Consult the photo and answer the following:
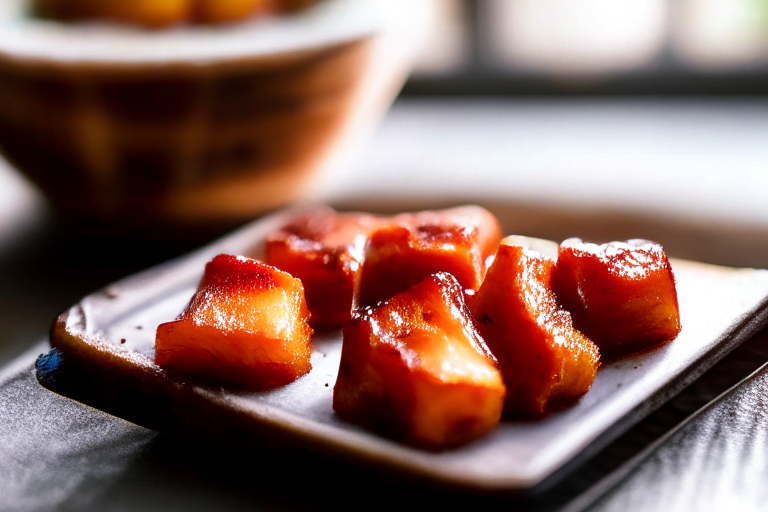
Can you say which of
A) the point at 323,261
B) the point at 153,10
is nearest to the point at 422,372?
the point at 323,261

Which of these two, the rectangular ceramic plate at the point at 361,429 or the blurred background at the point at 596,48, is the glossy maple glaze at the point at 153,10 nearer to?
the rectangular ceramic plate at the point at 361,429

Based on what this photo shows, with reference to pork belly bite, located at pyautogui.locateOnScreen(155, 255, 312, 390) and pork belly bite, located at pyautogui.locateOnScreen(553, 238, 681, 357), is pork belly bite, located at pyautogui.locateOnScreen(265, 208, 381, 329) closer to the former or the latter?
pork belly bite, located at pyautogui.locateOnScreen(155, 255, 312, 390)

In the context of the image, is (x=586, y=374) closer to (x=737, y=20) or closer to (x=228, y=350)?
(x=228, y=350)

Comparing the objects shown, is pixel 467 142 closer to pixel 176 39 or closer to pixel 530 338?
pixel 176 39

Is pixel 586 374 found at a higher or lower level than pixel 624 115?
higher

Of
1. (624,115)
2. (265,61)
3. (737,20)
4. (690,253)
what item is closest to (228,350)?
(265,61)

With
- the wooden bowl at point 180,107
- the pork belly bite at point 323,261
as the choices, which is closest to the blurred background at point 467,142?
the wooden bowl at point 180,107

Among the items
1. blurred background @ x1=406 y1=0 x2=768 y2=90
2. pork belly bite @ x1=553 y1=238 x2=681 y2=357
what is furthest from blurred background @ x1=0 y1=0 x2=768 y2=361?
pork belly bite @ x1=553 y1=238 x2=681 y2=357
